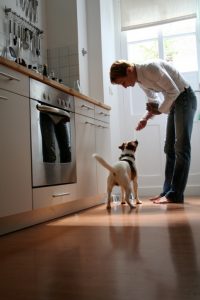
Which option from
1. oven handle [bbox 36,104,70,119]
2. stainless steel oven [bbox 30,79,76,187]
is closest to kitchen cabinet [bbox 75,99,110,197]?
stainless steel oven [bbox 30,79,76,187]

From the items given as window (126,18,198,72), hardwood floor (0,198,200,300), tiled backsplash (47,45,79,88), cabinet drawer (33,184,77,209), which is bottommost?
hardwood floor (0,198,200,300)

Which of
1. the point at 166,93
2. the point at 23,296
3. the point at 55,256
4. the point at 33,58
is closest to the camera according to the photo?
the point at 23,296

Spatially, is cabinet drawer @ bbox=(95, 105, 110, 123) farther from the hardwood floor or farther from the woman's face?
the hardwood floor

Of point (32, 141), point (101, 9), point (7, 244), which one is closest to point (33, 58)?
point (101, 9)

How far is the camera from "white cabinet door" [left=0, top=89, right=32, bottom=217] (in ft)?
5.61

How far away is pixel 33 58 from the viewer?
321cm

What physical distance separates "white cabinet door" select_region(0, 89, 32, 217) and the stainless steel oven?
8 centimetres

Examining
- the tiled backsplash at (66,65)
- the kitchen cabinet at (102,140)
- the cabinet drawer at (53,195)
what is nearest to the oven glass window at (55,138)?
the cabinet drawer at (53,195)

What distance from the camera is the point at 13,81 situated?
72.6 inches

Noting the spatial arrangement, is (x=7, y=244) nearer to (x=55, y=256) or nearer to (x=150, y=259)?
(x=55, y=256)

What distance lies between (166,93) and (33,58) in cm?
129

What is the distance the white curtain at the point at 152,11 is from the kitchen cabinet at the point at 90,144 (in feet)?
4.58

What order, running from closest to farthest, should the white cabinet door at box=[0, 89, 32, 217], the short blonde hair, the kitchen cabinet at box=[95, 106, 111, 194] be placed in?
the white cabinet door at box=[0, 89, 32, 217] < the short blonde hair < the kitchen cabinet at box=[95, 106, 111, 194]

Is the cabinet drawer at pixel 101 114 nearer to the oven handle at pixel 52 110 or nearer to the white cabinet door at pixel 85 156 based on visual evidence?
the white cabinet door at pixel 85 156
